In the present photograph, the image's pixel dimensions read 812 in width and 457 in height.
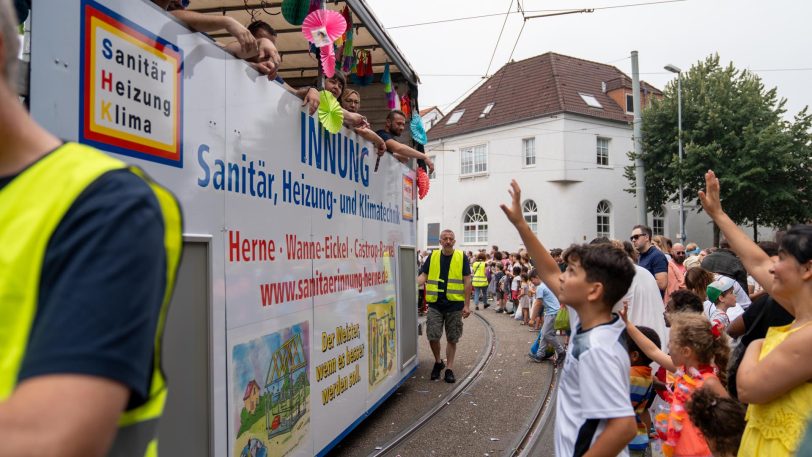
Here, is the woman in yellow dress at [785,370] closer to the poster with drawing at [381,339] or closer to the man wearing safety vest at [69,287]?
the man wearing safety vest at [69,287]

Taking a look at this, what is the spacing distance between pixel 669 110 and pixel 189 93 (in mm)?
27336

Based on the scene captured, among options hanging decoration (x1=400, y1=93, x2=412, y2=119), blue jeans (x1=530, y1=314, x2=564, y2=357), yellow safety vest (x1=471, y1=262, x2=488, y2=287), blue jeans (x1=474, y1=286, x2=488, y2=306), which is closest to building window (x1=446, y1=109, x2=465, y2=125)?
blue jeans (x1=474, y1=286, x2=488, y2=306)

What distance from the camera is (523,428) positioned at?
585 cm

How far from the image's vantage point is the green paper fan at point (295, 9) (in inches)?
170

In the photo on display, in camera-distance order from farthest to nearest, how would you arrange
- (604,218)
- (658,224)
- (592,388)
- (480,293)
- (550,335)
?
(658,224) → (604,218) → (480,293) → (550,335) → (592,388)

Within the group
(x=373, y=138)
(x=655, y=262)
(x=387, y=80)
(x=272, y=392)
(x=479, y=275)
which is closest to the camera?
(x=272, y=392)

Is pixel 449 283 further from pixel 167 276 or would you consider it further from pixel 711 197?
pixel 167 276

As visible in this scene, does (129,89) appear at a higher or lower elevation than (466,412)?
higher

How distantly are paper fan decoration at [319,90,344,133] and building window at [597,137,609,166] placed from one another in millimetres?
27738

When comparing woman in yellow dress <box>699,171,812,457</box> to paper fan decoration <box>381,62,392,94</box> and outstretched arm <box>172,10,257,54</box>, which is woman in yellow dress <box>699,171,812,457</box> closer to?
outstretched arm <box>172,10,257,54</box>

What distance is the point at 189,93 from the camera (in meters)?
2.81

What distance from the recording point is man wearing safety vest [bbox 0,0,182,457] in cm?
70

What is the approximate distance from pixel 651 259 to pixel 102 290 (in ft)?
22.1

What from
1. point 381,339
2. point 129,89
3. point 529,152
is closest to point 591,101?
point 529,152
